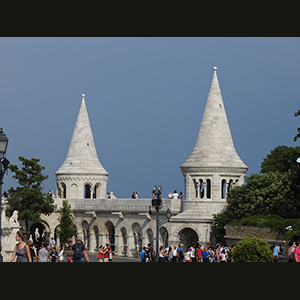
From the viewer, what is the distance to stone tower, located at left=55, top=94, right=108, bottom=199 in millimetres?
56719

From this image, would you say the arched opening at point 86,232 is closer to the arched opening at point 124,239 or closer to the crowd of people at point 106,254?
the arched opening at point 124,239

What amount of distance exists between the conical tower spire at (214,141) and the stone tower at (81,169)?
12.3m

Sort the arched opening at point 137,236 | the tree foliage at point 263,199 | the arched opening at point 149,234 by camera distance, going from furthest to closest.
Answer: the arched opening at point 137,236, the arched opening at point 149,234, the tree foliage at point 263,199

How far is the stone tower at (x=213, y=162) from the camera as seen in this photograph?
150 feet

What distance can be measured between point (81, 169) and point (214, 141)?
13.7 m

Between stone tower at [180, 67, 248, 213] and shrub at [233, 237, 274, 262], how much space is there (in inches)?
827

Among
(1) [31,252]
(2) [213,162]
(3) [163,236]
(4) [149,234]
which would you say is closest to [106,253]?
(1) [31,252]

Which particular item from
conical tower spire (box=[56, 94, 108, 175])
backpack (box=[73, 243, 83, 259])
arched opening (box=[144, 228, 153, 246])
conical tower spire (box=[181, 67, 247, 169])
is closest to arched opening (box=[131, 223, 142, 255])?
arched opening (box=[144, 228, 153, 246])

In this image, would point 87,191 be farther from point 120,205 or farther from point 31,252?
point 31,252

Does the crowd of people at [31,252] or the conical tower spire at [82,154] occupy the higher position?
the conical tower spire at [82,154]

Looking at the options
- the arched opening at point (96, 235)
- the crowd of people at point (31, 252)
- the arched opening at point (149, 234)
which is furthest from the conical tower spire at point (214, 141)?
the crowd of people at point (31, 252)

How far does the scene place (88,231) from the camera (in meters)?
55.6
